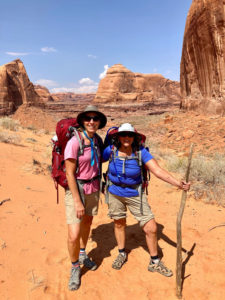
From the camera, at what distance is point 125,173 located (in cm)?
226

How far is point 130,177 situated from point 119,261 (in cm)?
122

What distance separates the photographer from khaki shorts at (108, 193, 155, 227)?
7.73ft

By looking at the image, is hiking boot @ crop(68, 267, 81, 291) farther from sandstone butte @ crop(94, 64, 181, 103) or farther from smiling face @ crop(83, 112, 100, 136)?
sandstone butte @ crop(94, 64, 181, 103)

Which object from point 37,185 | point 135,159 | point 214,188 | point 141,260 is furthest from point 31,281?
point 214,188

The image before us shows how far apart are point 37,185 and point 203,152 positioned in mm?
7849

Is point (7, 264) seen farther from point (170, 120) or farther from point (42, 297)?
point (170, 120)

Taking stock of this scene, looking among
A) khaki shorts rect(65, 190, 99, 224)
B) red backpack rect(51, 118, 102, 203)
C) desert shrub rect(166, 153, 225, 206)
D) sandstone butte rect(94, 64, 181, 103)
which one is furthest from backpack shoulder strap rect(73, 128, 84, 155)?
sandstone butte rect(94, 64, 181, 103)

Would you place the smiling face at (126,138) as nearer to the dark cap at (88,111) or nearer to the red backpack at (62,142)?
the dark cap at (88,111)

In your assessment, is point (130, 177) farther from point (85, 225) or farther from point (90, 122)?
point (85, 225)

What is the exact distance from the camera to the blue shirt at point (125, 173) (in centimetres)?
225

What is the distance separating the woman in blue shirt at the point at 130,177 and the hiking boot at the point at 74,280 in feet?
2.42

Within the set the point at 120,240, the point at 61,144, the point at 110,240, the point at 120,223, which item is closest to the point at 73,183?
the point at 61,144

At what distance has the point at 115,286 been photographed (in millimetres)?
2385

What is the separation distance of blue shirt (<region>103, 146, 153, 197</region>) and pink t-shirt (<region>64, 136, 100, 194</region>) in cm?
17
